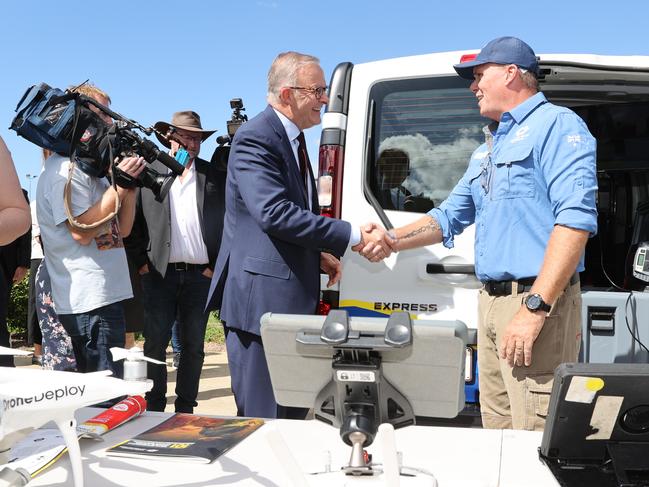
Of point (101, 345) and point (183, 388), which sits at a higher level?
point (101, 345)

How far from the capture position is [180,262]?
170 inches

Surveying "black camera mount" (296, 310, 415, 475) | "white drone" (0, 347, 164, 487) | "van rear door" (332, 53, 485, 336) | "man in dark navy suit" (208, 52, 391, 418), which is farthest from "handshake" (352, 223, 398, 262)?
"white drone" (0, 347, 164, 487)

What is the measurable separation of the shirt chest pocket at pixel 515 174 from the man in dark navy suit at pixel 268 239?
63 centimetres

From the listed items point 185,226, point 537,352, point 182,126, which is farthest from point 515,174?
point 182,126

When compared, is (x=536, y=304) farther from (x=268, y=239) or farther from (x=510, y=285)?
(x=268, y=239)

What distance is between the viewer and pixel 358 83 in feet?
10.5

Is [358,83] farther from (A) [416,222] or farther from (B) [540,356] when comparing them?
(B) [540,356]

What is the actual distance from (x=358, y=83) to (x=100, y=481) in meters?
2.20

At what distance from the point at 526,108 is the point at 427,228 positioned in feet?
2.24

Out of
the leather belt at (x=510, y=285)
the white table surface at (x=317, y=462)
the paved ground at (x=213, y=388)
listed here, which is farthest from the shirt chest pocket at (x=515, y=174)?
the paved ground at (x=213, y=388)

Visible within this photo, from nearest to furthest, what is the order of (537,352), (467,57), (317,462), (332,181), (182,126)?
1. (317,462)
2. (537,352)
3. (467,57)
4. (332,181)
5. (182,126)

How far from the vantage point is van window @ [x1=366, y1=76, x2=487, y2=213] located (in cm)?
313

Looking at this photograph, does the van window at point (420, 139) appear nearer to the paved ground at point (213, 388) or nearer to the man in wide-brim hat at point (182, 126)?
the man in wide-brim hat at point (182, 126)

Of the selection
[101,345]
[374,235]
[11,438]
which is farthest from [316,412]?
[101,345]
